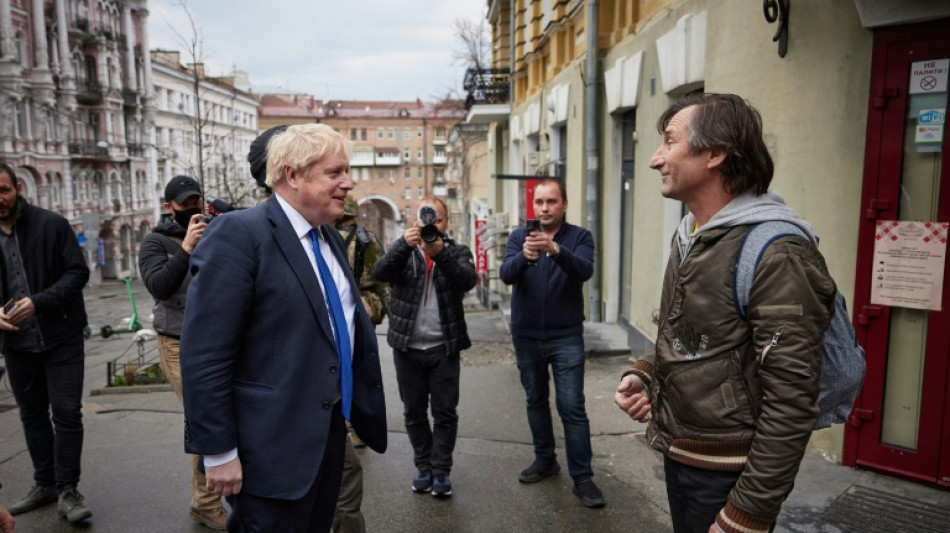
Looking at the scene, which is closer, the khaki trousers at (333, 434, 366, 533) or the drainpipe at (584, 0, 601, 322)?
the khaki trousers at (333, 434, 366, 533)

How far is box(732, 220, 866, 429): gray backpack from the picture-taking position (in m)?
1.91

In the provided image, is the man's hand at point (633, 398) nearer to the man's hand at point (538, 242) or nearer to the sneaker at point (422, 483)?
A: the man's hand at point (538, 242)

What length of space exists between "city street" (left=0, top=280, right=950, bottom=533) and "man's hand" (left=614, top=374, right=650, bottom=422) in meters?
1.93

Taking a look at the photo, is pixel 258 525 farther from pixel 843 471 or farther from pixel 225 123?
pixel 225 123

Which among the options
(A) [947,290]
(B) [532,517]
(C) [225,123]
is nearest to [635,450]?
(B) [532,517]

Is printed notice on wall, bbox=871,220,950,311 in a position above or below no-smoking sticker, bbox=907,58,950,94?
below

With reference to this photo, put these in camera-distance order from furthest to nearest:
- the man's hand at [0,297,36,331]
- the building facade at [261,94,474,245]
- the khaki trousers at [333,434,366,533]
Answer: the building facade at [261,94,474,245]
the man's hand at [0,297,36,331]
the khaki trousers at [333,434,366,533]

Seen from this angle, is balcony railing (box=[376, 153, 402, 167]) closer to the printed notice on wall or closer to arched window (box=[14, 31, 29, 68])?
arched window (box=[14, 31, 29, 68])

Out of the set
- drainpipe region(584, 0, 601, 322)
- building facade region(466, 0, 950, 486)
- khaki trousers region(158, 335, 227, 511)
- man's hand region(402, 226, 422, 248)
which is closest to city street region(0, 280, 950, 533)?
khaki trousers region(158, 335, 227, 511)

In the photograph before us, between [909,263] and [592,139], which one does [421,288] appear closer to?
[909,263]

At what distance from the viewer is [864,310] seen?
14.1 ft

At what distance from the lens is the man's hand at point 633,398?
235cm

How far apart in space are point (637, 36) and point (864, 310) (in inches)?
196

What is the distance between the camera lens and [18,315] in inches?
150
